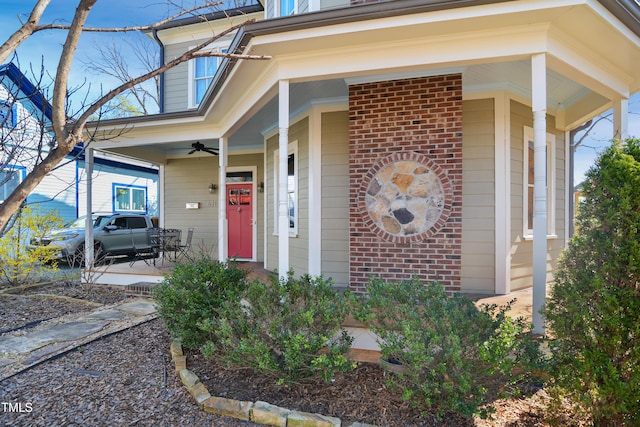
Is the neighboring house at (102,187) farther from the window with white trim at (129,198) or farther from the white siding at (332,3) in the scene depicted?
the white siding at (332,3)

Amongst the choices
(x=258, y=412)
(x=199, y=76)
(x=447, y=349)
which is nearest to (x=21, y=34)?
(x=258, y=412)

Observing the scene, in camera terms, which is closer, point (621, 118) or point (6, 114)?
point (6, 114)

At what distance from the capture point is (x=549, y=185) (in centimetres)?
567

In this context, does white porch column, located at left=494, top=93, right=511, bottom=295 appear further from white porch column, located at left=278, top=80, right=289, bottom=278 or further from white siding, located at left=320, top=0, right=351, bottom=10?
white porch column, located at left=278, top=80, right=289, bottom=278

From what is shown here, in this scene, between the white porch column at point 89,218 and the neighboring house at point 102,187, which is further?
the neighboring house at point 102,187

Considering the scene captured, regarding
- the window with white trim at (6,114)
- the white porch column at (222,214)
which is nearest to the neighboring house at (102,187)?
the white porch column at (222,214)

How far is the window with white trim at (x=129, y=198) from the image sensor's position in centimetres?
1455

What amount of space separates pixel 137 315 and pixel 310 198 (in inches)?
112

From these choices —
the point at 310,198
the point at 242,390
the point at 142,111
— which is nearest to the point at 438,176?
the point at 310,198

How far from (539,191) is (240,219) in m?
6.75

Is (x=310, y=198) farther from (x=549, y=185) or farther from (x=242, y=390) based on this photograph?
(x=549, y=185)

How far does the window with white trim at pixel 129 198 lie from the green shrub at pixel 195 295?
1268 cm

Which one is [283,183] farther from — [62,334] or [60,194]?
[60,194]

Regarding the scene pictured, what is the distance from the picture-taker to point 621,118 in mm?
4320
